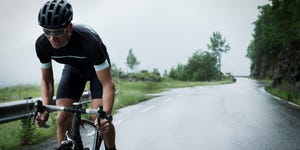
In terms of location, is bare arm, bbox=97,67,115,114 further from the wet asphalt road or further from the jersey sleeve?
the wet asphalt road

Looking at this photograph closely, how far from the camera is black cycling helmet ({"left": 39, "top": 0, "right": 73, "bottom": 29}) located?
3098 mm

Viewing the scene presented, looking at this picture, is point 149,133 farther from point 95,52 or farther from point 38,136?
point 95,52

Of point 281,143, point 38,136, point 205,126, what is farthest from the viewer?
point 205,126

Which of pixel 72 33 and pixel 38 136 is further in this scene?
pixel 38 136

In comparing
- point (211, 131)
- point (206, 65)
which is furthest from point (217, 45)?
point (211, 131)

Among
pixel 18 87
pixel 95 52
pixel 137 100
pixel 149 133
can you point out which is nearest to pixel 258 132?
pixel 149 133

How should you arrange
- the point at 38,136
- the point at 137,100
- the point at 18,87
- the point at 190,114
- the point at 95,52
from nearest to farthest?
the point at 95,52
the point at 38,136
the point at 190,114
the point at 137,100
the point at 18,87

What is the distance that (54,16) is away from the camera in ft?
10.1

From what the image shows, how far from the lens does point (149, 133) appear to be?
8.51 m

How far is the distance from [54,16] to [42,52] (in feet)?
2.48

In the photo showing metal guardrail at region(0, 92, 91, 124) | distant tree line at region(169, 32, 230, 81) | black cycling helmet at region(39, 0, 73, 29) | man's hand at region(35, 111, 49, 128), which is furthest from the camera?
distant tree line at region(169, 32, 230, 81)

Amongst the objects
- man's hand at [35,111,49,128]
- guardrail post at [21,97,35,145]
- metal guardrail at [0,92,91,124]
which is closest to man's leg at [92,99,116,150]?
man's hand at [35,111,49,128]

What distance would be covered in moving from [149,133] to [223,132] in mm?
1699

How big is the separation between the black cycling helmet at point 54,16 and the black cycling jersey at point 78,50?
417 millimetres
